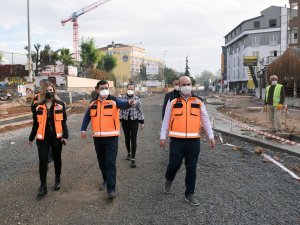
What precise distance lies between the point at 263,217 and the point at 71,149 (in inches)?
251

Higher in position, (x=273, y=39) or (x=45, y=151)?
(x=273, y=39)

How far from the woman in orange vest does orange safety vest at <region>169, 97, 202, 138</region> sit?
1826 mm

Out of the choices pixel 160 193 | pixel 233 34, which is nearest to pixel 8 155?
pixel 160 193

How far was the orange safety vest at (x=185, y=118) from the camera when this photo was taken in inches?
209

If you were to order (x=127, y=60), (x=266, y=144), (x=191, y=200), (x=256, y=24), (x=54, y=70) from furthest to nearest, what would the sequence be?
1. (x=127, y=60)
2. (x=256, y=24)
3. (x=54, y=70)
4. (x=266, y=144)
5. (x=191, y=200)

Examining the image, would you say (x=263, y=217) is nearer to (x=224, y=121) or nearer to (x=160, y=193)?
(x=160, y=193)

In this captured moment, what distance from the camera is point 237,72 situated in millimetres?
87375

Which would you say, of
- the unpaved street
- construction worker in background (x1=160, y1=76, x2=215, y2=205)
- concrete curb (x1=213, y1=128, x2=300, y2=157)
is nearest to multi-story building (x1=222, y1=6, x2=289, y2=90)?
concrete curb (x1=213, y1=128, x2=300, y2=157)

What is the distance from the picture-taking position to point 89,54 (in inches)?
2616

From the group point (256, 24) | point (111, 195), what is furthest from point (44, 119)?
point (256, 24)

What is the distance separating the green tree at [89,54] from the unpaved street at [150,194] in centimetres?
5823

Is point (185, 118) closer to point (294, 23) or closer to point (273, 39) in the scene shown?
point (294, 23)

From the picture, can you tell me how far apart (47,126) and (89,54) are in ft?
204

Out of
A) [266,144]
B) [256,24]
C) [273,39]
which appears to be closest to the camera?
[266,144]
